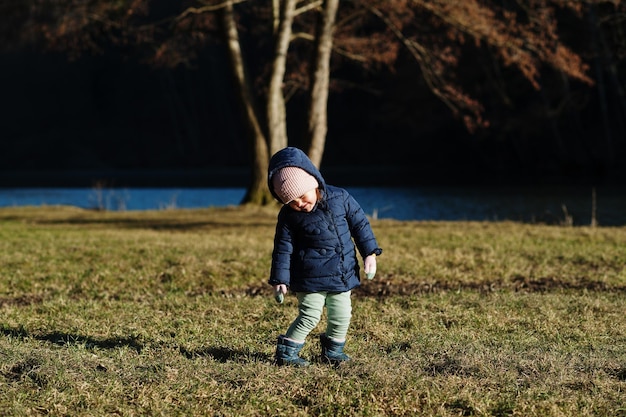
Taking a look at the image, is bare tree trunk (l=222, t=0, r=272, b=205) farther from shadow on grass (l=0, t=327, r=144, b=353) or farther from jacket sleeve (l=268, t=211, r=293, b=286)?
jacket sleeve (l=268, t=211, r=293, b=286)

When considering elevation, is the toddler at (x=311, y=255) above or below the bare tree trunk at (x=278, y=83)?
below

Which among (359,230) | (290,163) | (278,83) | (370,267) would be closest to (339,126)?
(278,83)

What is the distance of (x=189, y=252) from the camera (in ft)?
43.1

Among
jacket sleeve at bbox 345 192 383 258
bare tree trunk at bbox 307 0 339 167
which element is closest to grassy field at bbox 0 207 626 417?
jacket sleeve at bbox 345 192 383 258

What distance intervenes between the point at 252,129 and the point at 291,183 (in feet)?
55.6

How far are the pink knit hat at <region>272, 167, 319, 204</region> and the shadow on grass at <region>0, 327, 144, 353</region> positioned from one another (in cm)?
174

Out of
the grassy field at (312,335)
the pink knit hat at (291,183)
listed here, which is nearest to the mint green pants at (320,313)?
the grassy field at (312,335)

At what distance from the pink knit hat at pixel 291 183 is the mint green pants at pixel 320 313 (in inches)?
26.1

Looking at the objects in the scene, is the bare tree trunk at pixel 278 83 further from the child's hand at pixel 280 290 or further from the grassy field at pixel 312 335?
the child's hand at pixel 280 290

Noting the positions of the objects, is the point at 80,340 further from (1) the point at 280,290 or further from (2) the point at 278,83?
(2) the point at 278,83

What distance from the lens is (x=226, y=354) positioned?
6.47 metres

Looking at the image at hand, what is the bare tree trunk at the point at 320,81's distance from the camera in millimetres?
20344

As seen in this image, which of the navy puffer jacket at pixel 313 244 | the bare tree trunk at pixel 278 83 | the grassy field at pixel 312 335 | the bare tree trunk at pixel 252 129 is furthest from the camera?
the bare tree trunk at pixel 252 129

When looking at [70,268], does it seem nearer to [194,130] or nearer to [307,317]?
[307,317]
